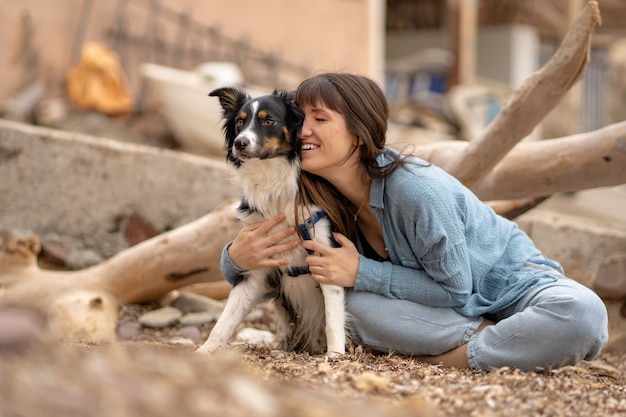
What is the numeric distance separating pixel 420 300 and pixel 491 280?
33 cm

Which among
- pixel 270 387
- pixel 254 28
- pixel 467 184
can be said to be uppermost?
pixel 254 28

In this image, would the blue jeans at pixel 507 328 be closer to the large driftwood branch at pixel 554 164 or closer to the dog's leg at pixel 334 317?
the dog's leg at pixel 334 317

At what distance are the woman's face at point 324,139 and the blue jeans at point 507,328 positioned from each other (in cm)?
57

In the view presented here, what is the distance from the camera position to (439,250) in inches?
122

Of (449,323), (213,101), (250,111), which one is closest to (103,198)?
(213,101)

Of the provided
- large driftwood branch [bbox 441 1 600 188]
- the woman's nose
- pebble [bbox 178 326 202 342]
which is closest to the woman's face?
the woman's nose

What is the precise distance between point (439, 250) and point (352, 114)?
2.02ft

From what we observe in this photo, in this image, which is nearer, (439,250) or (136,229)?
(439,250)

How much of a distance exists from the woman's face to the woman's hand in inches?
12.2

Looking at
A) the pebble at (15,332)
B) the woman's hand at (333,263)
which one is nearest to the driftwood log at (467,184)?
the woman's hand at (333,263)

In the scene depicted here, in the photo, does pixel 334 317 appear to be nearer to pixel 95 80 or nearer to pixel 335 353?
pixel 335 353

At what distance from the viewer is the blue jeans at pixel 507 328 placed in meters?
3.05

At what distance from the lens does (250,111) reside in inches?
126

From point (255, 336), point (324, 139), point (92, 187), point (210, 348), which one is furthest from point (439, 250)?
point (92, 187)
